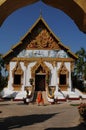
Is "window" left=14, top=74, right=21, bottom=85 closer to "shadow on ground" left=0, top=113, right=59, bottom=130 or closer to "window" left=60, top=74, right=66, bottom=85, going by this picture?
"window" left=60, top=74, right=66, bottom=85

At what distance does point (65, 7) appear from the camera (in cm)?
517

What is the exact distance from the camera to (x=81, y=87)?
40344mm

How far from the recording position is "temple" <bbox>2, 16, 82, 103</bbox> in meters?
33.2

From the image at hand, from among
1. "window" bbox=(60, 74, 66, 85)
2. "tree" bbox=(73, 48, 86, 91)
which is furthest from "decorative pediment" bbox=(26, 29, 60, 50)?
"tree" bbox=(73, 48, 86, 91)

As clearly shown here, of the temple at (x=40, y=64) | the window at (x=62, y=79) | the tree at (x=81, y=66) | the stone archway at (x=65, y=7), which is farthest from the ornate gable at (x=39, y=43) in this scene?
the stone archway at (x=65, y=7)

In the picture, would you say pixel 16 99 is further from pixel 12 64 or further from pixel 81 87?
pixel 81 87

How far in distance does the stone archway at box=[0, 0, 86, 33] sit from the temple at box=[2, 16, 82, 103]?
1078 inches

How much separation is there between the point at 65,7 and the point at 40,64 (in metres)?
28.3

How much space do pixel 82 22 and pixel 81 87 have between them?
3571 cm

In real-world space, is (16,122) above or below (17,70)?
below

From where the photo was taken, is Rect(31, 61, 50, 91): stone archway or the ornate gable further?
the ornate gable

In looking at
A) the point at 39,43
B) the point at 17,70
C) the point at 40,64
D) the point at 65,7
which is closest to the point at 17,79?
the point at 17,70

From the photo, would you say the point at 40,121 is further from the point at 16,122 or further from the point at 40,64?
the point at 40,64

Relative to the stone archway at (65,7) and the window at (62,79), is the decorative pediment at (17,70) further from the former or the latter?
the stone archway at (65,7)
